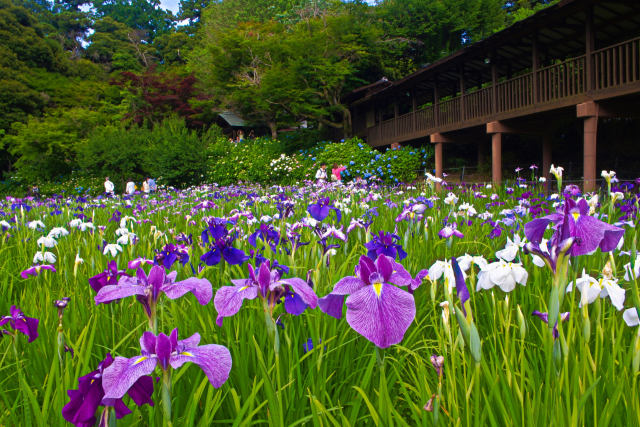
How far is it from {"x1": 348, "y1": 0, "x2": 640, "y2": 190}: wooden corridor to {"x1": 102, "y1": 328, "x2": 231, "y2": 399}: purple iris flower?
9.31m

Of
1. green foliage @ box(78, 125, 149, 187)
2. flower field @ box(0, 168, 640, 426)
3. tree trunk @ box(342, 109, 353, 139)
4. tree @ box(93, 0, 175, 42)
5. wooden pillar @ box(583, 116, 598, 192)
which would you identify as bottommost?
flower field @ box(0, 168, 640, 426)

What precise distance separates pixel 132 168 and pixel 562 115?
71.0 ft

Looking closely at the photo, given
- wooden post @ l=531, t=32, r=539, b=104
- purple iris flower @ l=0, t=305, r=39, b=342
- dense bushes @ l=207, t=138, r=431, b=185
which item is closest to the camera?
purple iris flower @ l=0, t=305, r=39, b=342

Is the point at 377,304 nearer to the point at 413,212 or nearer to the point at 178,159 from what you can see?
the point at 413,212

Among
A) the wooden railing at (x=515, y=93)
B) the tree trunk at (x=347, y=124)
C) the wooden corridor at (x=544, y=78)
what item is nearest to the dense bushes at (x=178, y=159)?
the tree trunk at (x=347, y=124)

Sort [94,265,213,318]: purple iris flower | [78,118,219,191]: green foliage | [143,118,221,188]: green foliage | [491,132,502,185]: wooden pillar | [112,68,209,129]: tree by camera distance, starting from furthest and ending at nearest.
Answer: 1. [112,68,209,129]: tree
2. [78,118,219,191]: green foliage
3. [143,118,221,188]: green foliage
4. [491,132,502,185]: wooden pillar
5. [94,265,213,318]: purple iris flower

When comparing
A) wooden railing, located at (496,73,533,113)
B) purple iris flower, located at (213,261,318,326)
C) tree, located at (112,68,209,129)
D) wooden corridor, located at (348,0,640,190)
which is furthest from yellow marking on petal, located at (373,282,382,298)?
tree, located at (112,68,209,129)

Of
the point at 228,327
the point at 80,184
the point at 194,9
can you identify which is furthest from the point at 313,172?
the point at 194,9

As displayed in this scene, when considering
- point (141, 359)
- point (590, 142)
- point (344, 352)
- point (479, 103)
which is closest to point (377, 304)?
point (141, 359)

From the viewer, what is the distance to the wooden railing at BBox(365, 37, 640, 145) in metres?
9.61

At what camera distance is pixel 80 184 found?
24422mm

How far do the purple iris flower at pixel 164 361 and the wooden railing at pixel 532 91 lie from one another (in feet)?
35.6

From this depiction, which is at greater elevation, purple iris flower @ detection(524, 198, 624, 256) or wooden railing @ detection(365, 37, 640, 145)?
A: wooden railing @ detection(365, 37, 640, 145)

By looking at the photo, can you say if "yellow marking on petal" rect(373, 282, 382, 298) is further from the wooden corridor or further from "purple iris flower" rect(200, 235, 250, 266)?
the wooden corridor
